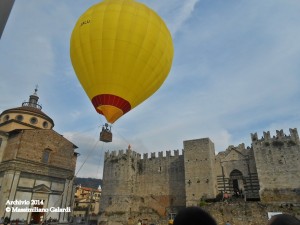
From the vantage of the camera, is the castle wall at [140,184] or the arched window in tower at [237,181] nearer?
the arched window in tower at [237,181]

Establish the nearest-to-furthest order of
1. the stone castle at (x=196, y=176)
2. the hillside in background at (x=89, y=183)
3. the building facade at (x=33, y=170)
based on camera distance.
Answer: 1. the building facade at (x=33, y=170)
2. the stone castle at (x=196, y=176)
3. the hillside in background at (x=89, y=183)

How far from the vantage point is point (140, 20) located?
37.1 feet

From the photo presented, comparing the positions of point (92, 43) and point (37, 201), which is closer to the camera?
point (92, 43)

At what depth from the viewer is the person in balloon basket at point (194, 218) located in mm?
1860

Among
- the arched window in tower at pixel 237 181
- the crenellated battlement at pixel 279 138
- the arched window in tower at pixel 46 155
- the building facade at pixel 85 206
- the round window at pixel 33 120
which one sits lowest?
the building facade at pixel 85 206

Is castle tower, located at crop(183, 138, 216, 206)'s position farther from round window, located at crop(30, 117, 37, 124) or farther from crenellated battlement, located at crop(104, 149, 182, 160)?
round window, located at crop(30, 117, 37, 124)

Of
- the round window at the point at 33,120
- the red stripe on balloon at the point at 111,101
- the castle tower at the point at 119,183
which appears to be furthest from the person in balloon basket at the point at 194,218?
the castle tower at the point at 119,183

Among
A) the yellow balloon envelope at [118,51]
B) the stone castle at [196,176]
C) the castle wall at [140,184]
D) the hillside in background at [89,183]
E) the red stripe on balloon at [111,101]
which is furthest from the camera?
the hillside in background at [89,183]

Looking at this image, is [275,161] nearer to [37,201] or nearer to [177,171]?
[177,171]

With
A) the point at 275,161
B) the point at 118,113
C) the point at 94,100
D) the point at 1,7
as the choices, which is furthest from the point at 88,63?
the point at 275,161

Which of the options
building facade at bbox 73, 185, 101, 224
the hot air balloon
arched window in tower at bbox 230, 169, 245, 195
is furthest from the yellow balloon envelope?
building facade at bbox 73, 185, 101, 224

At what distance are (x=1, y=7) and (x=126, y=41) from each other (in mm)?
9562

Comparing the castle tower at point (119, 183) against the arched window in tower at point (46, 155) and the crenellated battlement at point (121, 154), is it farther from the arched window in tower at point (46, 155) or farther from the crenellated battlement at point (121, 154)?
the arched window in tower at point (46, 155)

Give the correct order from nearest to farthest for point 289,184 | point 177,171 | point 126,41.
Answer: point 126,41 < point 289,184 < point 177,171
